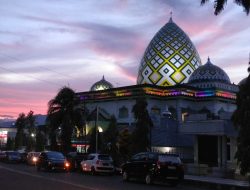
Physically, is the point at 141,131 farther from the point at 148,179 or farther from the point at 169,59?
the point at 169,59

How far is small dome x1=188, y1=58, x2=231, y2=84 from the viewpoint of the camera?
78312 mm

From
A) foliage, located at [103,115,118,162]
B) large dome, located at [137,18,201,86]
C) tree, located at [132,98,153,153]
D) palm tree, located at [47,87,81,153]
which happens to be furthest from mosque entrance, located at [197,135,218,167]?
large dome, located at [137,18,201,86]

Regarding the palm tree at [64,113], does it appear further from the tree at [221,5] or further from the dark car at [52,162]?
the tree at [221,5]

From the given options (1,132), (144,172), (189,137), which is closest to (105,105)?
(189,137)

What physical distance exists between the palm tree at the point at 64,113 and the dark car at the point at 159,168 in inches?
965

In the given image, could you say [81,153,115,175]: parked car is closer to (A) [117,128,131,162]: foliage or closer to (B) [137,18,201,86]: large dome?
(A) [117,128,131,162]: foliage

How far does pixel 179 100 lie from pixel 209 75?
25.7ft

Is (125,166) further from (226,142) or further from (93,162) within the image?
(226,142)

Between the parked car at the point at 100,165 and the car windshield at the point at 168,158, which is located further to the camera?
the parked car at the point at 100,165

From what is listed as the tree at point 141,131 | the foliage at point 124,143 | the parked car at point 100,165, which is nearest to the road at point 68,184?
the parked car at point 100,165

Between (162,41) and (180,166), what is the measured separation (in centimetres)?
6935

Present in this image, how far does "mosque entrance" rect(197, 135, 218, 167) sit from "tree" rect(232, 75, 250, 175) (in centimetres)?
1769

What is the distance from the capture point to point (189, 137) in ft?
173

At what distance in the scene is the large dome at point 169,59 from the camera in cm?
8569
